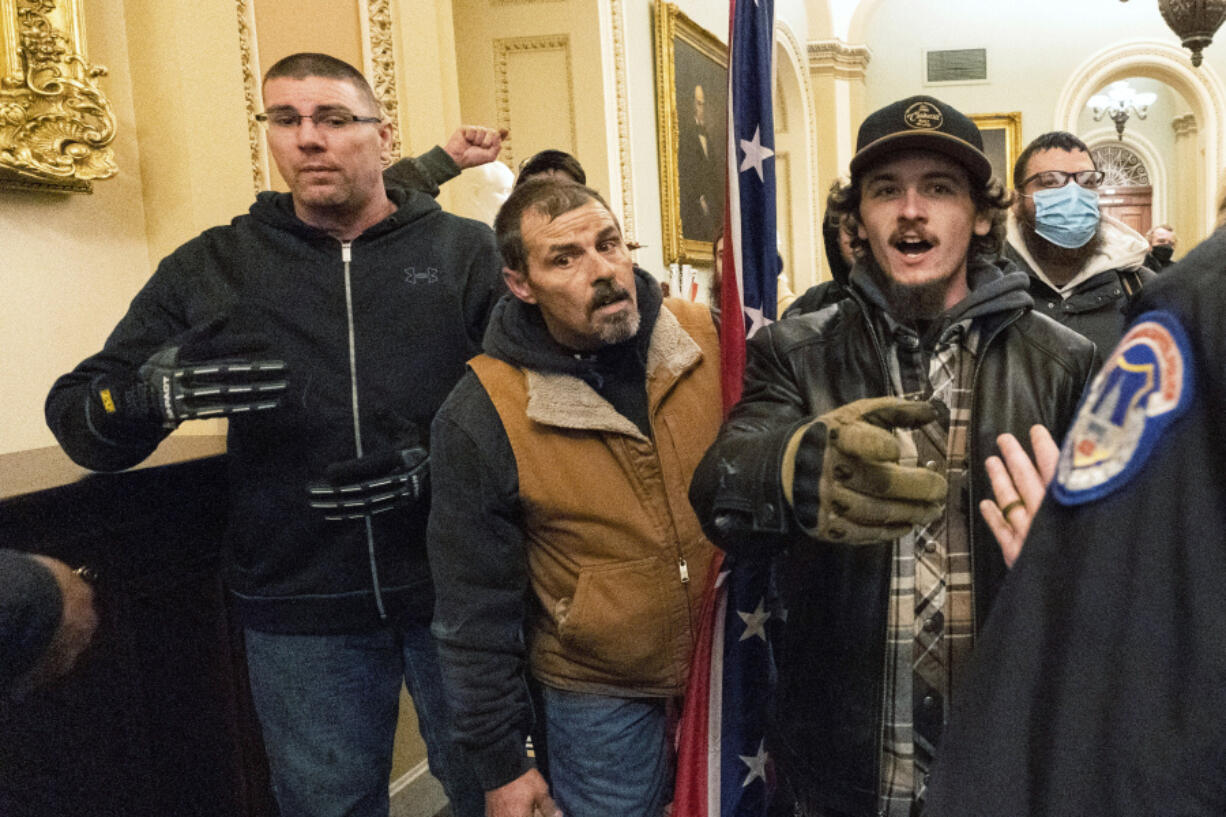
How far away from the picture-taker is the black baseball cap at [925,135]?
49.1 inches

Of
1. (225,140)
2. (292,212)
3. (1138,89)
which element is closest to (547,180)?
(292,212)

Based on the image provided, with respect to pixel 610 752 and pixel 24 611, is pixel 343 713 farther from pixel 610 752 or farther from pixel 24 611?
pixel 24 611

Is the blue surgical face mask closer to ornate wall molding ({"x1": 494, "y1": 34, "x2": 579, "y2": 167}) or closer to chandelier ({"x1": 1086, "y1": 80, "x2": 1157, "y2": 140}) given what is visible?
ornate wall molding ({"x1": 494, "y1": 34, "x2": 579, "y2": 167})

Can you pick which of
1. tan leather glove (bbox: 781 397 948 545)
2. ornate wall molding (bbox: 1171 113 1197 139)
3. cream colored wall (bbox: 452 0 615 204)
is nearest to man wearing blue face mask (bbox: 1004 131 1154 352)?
tan leather glove (bbox: 781 397 948 545)

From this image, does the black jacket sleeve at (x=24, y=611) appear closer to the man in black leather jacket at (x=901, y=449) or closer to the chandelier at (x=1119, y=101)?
the man in black leather jacket at (x=901, y=449)

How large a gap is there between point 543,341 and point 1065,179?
1958 mm

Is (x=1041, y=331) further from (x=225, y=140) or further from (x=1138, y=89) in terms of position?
(x=1138, y=89)

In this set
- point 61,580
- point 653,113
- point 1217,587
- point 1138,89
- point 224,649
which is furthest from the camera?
point 1138,89

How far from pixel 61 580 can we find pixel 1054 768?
3.30 ft

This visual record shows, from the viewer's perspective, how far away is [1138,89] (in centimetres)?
1482

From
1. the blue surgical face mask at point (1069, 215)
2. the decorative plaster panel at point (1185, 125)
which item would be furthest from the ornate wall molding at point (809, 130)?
the decorative plaster panel at point (1185, 125)

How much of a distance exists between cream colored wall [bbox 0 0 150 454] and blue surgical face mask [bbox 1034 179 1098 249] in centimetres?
258

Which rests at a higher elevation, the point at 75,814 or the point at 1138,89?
the point at 1138,89

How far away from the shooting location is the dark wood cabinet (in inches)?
61.9
